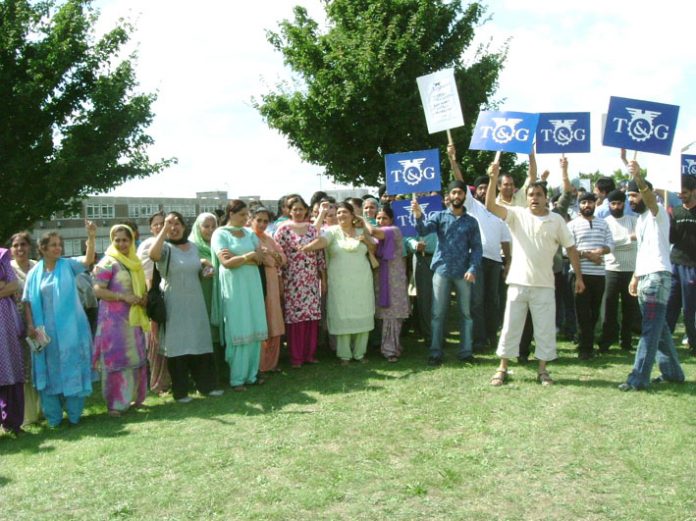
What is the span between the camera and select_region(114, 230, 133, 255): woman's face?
599cm

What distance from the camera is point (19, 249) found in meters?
6.03

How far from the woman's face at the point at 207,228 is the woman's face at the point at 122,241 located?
106 centimetres

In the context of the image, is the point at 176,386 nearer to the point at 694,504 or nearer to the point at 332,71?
the point at 694,504

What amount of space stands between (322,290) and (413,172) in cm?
184

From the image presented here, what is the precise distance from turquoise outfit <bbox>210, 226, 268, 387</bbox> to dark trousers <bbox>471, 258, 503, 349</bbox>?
2.58 meters

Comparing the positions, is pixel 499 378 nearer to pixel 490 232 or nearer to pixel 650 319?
pixel 650 319

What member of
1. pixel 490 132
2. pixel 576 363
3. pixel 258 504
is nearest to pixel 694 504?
pixel 258 504

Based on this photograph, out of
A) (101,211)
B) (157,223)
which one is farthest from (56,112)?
(101,211)

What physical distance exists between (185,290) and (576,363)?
426 centimetres

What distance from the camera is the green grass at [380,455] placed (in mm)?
3762

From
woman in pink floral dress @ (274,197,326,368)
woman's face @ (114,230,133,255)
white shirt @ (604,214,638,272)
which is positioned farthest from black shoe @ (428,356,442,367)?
woman's face @ (114,230,133,255)

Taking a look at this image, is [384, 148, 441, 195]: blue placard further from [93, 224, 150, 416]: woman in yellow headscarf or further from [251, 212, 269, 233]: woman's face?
[93, 224, 150, 416]: woman in yellow headscarf

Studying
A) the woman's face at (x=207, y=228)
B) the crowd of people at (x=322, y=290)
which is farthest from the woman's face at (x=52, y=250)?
the woman's face at (x=207, y=228)

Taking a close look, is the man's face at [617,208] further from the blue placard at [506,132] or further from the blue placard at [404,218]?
the blue placard at [404,218]
